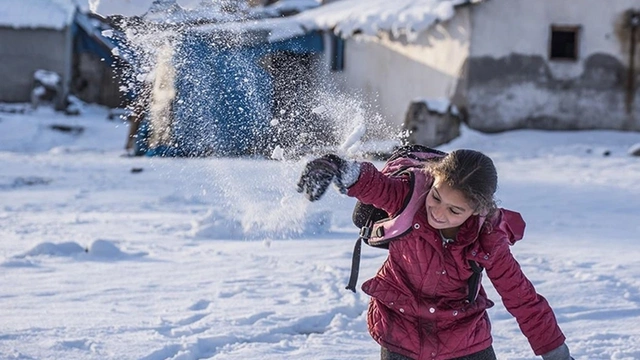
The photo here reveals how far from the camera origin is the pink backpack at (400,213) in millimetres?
2496

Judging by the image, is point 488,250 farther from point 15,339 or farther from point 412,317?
point 15,339

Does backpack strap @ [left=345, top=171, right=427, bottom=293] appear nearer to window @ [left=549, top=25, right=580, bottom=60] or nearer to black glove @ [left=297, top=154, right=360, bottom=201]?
black glove @ [left=297, top=154, right=360, bottom=201]

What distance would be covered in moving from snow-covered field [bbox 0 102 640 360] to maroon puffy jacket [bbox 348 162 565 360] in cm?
79

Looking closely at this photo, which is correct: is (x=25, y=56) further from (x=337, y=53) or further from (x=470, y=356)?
(x=470, y=356)

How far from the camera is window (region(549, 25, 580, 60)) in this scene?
14.0 m

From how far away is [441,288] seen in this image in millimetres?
2598

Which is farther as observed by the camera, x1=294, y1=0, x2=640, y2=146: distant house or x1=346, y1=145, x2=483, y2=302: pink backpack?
x1=294, y1=0, x2=640, y2=146: distant house

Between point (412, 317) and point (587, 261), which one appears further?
point (587, 261)

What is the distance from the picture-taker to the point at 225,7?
4855mm

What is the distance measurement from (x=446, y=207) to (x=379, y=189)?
0.19 m

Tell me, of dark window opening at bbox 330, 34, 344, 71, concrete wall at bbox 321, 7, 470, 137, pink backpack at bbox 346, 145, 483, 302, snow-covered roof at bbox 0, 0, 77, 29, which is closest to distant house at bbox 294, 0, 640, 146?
concrete wall at bbox 321, 7, 470, 137

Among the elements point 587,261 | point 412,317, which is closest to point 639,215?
point 587,261

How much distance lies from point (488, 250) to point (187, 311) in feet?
6.83

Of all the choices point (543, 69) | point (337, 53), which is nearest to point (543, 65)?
point (543, 69)
